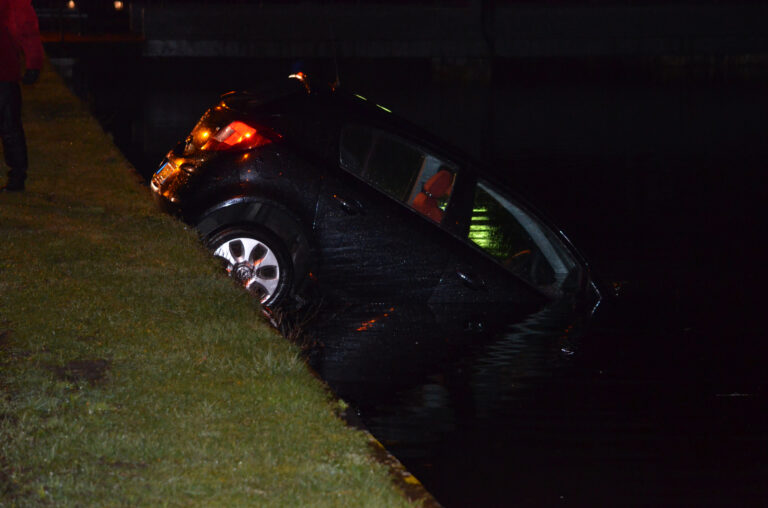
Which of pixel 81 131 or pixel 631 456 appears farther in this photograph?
pixel 81 131

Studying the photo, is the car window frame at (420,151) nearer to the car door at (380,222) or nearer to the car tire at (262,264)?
the car door at (380,222)

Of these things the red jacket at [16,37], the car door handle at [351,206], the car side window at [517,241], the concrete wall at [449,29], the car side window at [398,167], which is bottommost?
the concrete wall at [449,29]

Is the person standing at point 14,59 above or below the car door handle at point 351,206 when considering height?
above

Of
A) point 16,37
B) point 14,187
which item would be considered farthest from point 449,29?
point 16,37

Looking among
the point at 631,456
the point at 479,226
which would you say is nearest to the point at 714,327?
the point at 479,226

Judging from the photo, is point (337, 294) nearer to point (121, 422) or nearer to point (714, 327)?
point (714, 327)

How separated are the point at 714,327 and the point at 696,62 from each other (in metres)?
29.5

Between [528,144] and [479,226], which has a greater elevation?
[479,226]

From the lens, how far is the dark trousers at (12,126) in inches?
431

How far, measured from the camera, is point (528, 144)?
69.3 feet

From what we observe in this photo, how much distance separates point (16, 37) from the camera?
35.6ft

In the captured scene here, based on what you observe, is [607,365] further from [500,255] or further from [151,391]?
[151,391]

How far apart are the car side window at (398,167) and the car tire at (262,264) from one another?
29.2 inches

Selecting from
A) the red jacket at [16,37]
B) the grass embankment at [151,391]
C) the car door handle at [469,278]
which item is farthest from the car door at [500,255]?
the red jacket at [16,37]
